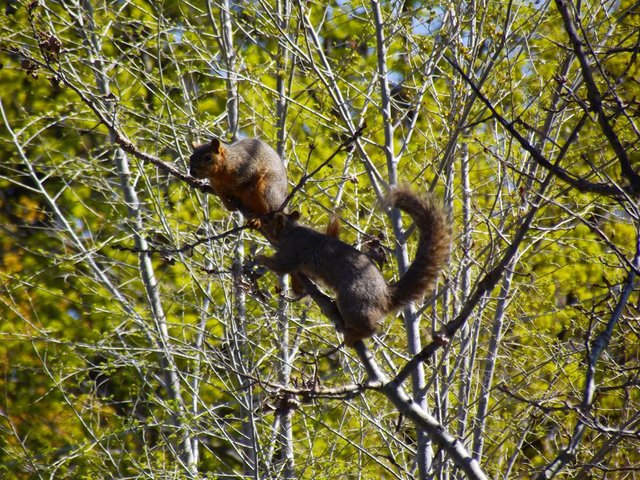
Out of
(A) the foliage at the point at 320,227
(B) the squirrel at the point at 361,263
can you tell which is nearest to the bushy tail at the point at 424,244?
(B) the squirrel at the point at 361,263

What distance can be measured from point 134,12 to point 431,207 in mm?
4745

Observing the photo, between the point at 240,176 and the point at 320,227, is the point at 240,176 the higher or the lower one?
the lower one

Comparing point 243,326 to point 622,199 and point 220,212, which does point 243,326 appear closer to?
point 220,212

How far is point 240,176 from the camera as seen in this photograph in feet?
14.7

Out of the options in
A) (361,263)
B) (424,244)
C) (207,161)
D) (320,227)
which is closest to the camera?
(424,244)

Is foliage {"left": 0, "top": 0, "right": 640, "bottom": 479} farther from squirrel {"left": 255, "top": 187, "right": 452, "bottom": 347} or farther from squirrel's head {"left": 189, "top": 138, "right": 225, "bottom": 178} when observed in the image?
squirrel's head {"left": 189, "top": 138, "right": 225, "bottom": 178}

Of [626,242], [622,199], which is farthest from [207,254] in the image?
[626,242]

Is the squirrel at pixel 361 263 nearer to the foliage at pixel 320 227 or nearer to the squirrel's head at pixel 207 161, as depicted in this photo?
the foliage at pixel 320 227

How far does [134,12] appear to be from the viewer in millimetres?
7352

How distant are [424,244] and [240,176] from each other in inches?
49.0

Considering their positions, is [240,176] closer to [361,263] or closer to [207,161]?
[207,161]

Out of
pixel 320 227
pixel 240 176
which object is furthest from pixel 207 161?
pixel 320 227

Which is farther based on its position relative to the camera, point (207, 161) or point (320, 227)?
point (320, 227)

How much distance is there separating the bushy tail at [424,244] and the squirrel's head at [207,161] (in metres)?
1.22
